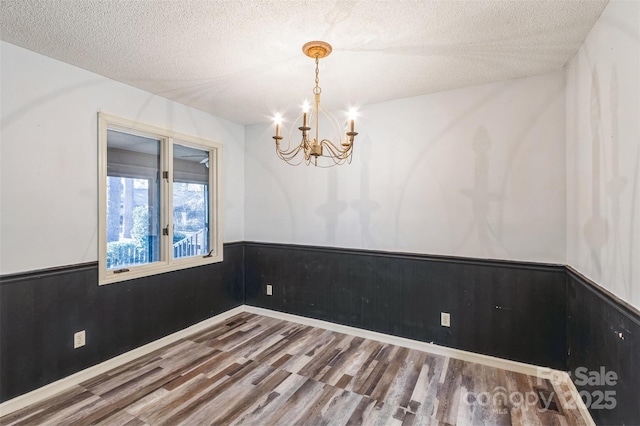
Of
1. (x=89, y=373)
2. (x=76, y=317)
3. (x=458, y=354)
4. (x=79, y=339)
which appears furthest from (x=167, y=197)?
(x=458, y=354)

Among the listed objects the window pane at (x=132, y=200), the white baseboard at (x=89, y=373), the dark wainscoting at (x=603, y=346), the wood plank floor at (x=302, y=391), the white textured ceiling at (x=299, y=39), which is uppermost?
the white textured ceiling at (x=299, y=39)

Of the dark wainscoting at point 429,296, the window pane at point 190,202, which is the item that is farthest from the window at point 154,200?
the dark wainscoting at point 429,296

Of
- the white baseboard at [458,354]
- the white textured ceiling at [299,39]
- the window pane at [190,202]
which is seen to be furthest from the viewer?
the window pane at [190,202]

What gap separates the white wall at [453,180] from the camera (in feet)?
8.52

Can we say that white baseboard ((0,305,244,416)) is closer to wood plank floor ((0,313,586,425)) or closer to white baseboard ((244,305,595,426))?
wood plank floor ((0,313,586,425))

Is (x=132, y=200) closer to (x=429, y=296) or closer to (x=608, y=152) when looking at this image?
(x=429, y=296)

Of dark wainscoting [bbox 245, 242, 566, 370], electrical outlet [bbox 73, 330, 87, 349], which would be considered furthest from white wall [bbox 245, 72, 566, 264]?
electrical outlet [bbox 73, 330, 87, 349]

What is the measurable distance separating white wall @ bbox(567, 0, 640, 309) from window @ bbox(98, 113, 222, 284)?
142 inches

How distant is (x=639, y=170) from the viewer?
1387 mm

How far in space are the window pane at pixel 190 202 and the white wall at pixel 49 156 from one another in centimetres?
76

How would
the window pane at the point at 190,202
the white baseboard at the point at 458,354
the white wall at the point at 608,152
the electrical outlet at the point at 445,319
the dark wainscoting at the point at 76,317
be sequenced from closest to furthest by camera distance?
the white wall at the point at 608,152 < the dark wainscoting at the point at 76,317 < the white baseboard at the point at 458,354 < the electrical outlet at the point at 445,319 < the window pane at the point at 190,202

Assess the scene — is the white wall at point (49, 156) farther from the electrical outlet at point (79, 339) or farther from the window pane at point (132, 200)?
the electrical outlet at point (79, 339)

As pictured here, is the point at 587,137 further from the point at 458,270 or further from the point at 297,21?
the point at 297,21

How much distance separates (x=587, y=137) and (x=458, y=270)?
1448 mm
